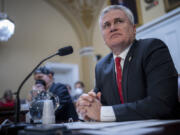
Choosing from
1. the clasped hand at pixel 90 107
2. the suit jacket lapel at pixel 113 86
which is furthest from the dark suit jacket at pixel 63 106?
the clasped hand at pixel 90 107

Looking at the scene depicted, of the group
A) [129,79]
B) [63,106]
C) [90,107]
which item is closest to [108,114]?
[90,107]

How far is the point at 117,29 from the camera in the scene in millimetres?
1421

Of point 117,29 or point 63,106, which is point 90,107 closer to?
point 117,29

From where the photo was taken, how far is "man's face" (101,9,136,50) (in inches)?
55.5

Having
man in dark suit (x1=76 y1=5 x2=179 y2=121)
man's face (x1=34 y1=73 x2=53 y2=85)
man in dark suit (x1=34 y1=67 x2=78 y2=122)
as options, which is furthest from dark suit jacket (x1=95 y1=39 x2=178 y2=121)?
man's face (x1=34 y1=73 x2=53 y2=85)

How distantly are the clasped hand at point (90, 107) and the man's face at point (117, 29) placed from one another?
20.0 inches

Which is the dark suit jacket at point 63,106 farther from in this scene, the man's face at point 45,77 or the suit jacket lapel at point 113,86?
the suit jacket lapel at point 113,86

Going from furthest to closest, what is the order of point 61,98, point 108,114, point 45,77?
point 45,77, point 61,98, point 108,114

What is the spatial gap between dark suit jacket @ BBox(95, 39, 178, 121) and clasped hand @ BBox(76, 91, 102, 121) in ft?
0.31

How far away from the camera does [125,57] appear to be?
1297mm

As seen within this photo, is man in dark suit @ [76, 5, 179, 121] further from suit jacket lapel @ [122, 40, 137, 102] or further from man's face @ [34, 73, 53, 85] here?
man's face @ [34, 73, 53, 85]

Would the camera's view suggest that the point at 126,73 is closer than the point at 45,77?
Yes

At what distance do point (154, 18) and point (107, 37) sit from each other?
2.40m

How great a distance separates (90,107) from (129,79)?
12.5 inches
